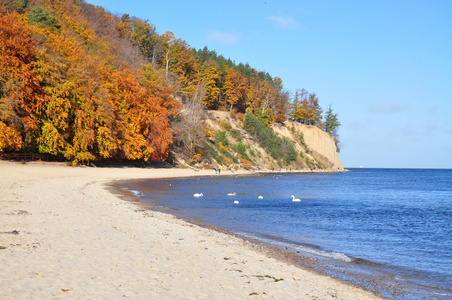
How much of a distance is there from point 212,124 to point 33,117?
160 ft

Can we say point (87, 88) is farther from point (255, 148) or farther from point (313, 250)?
point (255, 148)

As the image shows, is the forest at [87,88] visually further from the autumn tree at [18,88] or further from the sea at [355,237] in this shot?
the sea at [355,237]

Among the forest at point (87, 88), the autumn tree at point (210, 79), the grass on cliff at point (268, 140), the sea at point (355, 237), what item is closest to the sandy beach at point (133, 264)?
the sea at point (355, 237)

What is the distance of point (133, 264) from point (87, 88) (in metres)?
39.4

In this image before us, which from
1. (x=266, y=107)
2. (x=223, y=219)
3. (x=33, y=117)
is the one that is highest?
(x=266, y=107)

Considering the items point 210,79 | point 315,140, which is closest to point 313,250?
point 210,79

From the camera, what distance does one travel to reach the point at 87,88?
43781 millimetres

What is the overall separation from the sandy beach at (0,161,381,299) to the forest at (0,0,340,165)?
90.6 ft

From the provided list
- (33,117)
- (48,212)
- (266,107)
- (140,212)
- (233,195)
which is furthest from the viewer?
(266,107)

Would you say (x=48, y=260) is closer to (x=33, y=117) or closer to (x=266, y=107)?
(x=33, y=117)

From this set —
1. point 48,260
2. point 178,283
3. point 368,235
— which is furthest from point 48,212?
point 368,235

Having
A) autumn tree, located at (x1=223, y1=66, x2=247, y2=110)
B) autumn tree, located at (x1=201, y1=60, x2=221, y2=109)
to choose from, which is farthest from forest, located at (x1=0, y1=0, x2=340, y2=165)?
autumn tree, located at (x1=223, y1=66, x2=247, y2=110)

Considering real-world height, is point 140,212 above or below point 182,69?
below

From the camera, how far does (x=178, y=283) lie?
7598mm
